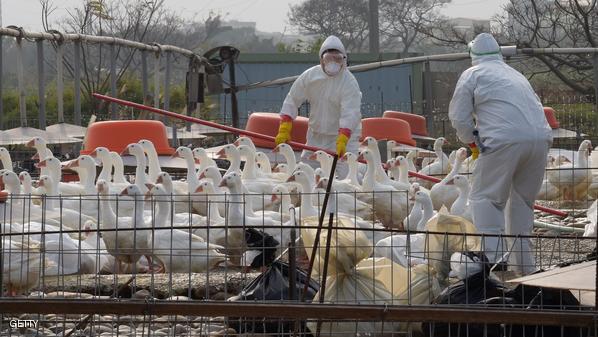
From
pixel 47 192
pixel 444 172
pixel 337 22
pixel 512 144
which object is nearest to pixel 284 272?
pixel 512 144

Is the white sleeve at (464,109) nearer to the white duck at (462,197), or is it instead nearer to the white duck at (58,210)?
the white duck at (462,197)

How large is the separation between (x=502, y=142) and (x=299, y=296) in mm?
→ 2883

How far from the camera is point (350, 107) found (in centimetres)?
1355

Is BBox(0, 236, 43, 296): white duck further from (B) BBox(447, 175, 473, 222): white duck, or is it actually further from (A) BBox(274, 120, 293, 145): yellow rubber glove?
(A) BBox(274, 120, 293, 145): yellow rubber glove

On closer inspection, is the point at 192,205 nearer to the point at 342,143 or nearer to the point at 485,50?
the point at 342,143

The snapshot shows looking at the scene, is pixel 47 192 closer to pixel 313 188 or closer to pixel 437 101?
pixel 313 188

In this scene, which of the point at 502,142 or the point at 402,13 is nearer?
the point at 502,142

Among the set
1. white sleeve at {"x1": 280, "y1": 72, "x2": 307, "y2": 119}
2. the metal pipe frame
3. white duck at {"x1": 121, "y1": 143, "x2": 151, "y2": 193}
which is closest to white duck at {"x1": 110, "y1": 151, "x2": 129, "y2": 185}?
white duck at {"x1": 121, "y1": 143, "x2": 151, "y2": 193}

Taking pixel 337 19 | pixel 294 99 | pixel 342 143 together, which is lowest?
pixel 342 143

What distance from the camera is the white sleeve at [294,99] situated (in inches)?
542

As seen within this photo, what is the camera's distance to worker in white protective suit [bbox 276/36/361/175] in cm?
1373

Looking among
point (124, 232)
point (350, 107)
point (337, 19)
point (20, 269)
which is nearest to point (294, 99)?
point (350, 107)

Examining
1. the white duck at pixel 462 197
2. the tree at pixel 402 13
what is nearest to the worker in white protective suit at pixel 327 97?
the white duck at pixel 462 197

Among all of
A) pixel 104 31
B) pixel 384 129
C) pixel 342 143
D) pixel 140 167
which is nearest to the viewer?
pixel 342 143
